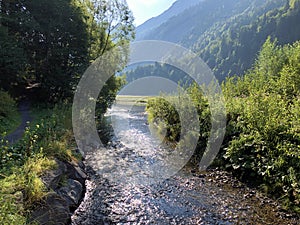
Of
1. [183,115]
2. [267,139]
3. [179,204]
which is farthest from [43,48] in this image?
[267,139]

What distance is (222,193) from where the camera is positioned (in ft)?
22.1

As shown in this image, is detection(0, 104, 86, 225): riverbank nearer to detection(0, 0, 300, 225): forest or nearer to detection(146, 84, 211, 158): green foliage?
detection(0, 0, 300, 225): forest

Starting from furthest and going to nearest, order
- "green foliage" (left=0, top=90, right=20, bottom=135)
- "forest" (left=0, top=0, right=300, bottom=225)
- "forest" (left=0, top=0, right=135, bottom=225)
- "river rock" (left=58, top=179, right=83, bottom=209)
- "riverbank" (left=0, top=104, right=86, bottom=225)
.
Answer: "forest" (left=0, top=0, right=135, bottom=225), "green foliage" (left=0, top=90, right=20, bottom=135), "forest" (left=0, top=0, right=300, bottom=225), "river rock" (left=58, top=179, right=83, bottom=209), "riverbank" (left=0, top=104, right=86, bottom=225)

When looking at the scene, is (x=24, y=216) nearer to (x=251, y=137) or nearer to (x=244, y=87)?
(x=251, y=137)

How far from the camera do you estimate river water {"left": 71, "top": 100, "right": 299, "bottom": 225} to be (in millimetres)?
5398

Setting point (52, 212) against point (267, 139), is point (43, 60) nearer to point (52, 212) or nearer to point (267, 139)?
point (52, 212)

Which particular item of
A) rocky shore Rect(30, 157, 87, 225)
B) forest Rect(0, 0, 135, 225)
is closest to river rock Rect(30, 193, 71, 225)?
rocky shore Rect(30, 157, 87, 225)

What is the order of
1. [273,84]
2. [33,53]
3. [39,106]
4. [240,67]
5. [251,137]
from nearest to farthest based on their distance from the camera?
[251,137]
[273,84]
[39,106]
[33,53]
[240,67]

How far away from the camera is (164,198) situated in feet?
21.2

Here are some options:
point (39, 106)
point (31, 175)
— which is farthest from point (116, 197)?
point (39, 106)

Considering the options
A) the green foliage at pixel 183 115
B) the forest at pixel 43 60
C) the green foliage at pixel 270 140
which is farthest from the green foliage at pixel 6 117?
the green foliage at pixel 270 140

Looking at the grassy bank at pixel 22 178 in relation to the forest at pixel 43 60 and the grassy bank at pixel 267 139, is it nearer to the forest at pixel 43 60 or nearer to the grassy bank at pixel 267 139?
the forest at pixel 43 60

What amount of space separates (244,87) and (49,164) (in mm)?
10212

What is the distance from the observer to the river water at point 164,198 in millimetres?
5398
